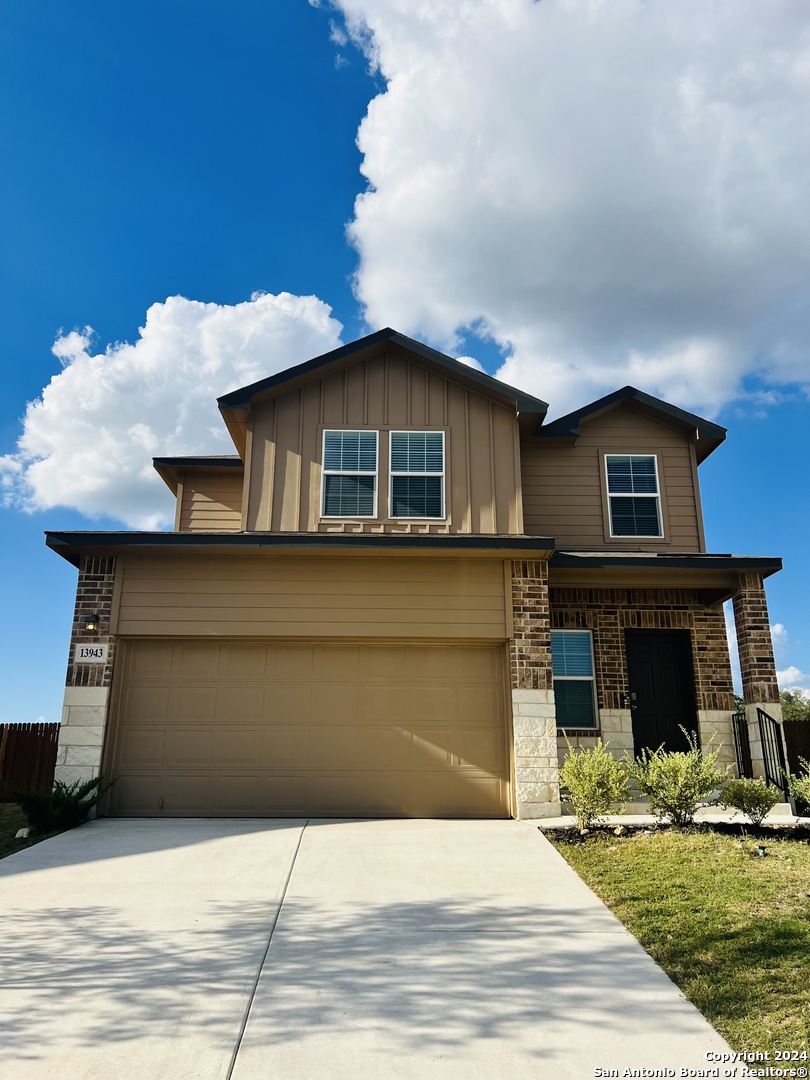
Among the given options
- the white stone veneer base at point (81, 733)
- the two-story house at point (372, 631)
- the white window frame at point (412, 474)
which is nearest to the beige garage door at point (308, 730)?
the two-story house at point (372, 631)

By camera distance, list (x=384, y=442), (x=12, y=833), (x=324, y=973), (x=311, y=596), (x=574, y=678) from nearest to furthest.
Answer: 1. (x=324, y=973)
2. (x=12, y=833)
3. (x=311, y=596)
4. (x=384, y=442)
5. (x=574, y=678)

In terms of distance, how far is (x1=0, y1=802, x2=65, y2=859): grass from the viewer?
8837mm

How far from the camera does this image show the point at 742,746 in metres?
12.0

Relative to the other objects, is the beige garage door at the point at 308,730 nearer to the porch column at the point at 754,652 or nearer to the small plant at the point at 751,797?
the small plant at the point at 751,797

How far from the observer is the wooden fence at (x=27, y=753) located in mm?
13570

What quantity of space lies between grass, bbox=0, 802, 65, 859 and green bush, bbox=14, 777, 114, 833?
198 millimetres

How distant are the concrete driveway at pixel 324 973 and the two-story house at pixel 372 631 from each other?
7.83 ft

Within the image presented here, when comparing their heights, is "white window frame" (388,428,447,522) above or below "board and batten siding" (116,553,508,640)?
above

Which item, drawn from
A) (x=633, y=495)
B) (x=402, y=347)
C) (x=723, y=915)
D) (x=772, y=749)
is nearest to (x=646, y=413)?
(x=633, y=495)

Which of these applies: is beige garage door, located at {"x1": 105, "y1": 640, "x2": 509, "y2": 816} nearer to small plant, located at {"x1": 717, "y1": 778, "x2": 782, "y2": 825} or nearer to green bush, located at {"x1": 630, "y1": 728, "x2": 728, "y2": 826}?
green bush, located at {"x1": 630, "y1": 728, "x2": 728, "y2": 826}

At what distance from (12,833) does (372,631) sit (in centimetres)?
508

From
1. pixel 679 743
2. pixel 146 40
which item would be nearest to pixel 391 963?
pixel 679 743

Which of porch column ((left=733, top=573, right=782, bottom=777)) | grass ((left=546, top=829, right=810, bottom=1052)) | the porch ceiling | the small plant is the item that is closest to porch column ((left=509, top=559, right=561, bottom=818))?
the porch ceiling

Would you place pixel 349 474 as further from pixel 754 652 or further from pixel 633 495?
pixel 754 652
